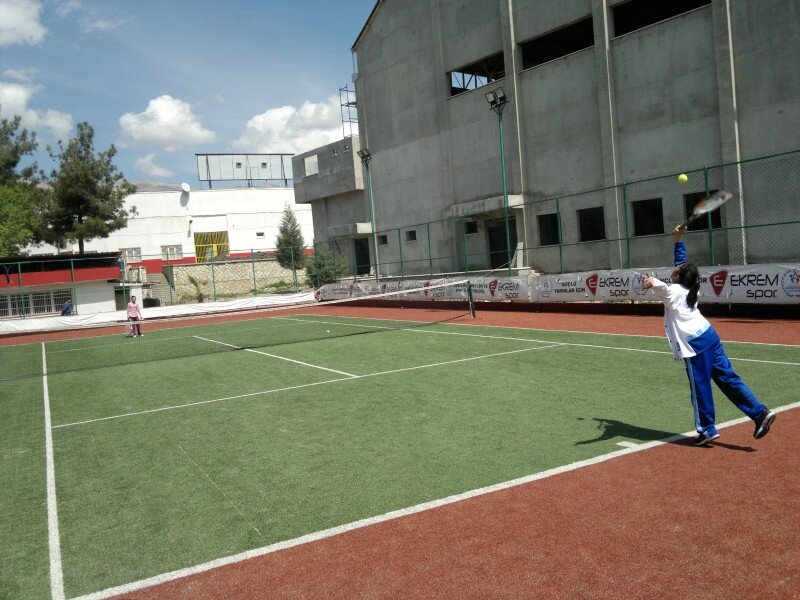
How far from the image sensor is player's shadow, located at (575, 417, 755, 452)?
6.99 metres

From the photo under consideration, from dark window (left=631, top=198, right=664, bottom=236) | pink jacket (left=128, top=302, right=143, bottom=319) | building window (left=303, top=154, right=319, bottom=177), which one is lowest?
pink jacket (left=128, top=302, right=143, bottom=319)

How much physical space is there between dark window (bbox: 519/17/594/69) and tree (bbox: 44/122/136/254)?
3454 cm

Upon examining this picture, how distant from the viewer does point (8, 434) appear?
9.71m

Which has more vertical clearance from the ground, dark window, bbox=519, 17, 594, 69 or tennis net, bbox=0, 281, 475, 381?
dark window, bbox=519, 17, 594, 69

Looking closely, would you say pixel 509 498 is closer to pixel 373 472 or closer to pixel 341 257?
pixel 373 472

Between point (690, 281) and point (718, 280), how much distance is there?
1215cm

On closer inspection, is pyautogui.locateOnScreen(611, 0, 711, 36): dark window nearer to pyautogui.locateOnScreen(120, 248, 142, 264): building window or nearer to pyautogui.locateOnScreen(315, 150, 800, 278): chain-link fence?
pyautogui.locateOnScreen(315, 150, 800, 278): chain-link fence

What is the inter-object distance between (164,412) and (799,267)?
1423 cm

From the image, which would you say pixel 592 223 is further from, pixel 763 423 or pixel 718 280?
pixel 763 423

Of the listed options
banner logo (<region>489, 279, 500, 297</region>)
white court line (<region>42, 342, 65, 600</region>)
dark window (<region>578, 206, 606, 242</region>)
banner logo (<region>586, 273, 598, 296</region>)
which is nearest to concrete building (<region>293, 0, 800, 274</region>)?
dark window (<region>578, 206, 606, 242</region>)

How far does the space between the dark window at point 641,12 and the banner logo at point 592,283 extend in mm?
11790

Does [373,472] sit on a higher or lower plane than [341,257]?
lower

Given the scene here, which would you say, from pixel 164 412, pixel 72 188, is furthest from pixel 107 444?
pixel 72 188

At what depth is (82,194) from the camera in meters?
50.8
